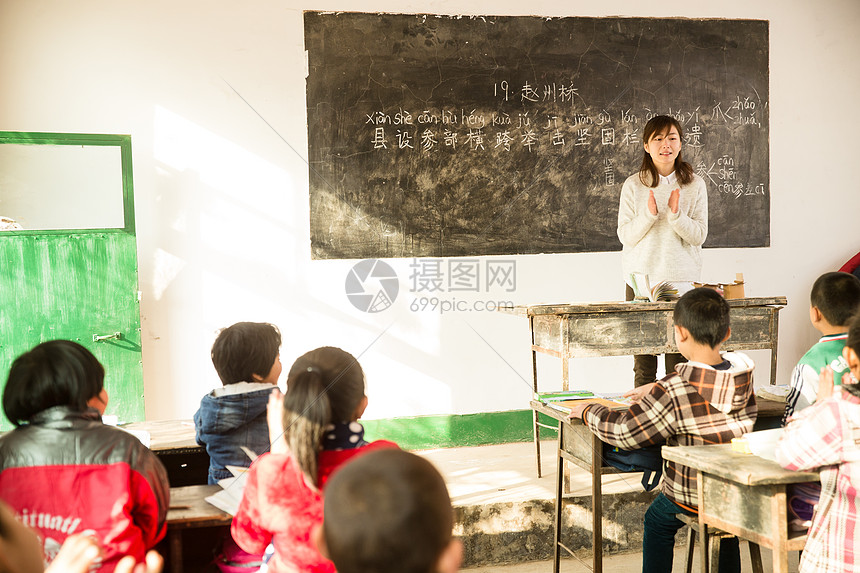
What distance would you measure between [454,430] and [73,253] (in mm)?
2283

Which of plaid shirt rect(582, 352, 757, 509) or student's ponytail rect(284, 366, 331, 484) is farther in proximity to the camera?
plaid shirt rect(582, 352, 757, 509)

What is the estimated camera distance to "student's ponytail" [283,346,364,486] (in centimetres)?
159

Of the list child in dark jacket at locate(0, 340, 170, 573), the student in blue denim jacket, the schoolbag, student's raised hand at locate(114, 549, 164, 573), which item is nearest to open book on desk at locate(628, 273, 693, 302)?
the schoolbag

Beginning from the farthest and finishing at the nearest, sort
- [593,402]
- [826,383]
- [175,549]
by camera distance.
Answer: [593,402] < [826,383] < [175,549]

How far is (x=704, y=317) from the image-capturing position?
238cm

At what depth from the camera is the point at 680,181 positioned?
12.6ft

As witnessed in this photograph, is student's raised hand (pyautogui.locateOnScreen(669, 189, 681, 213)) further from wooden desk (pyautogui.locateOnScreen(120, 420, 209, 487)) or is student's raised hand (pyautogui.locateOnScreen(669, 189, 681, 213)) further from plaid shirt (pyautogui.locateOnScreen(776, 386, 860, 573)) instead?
wooden desk (pyautogui.locateOnScreen(120, 420, 209, 487))

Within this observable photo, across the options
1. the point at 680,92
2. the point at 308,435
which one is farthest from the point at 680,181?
the point at 308,435

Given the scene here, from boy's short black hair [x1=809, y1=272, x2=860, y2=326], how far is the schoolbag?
27.1 inches

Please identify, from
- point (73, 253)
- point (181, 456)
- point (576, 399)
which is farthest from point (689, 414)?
point (73, 253)

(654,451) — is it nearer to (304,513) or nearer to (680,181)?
(304,513)

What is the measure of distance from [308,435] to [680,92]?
13.5 ft

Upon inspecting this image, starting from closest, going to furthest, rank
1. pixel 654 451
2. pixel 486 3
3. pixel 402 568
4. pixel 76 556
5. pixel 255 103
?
pixel 402 568 < pixel 76 556 < pixel 654 451 < pixel 255 103 < pixel 486 3

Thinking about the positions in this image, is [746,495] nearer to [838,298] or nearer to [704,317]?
[704,317]
